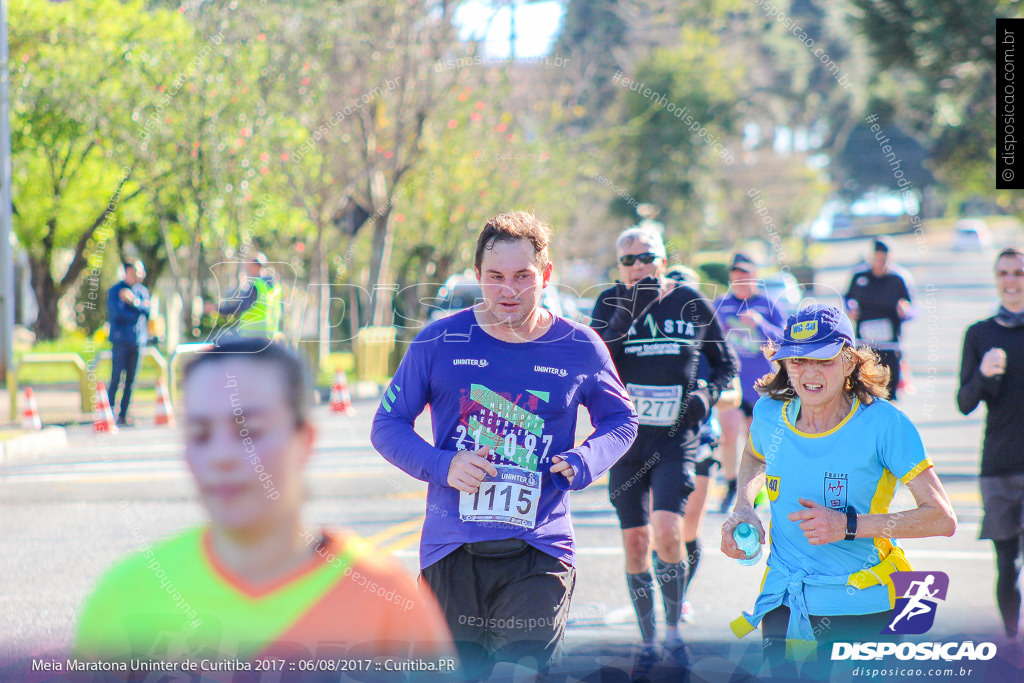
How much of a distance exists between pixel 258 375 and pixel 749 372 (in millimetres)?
7871

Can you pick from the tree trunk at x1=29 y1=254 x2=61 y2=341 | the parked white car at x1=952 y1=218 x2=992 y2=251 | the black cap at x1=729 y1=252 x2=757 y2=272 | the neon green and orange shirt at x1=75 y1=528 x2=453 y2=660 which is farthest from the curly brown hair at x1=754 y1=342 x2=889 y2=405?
the parked white car at x1=952 y1=218 x2=992 y2=251

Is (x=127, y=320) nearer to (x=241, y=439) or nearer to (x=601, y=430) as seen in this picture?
(x=601, y=430)

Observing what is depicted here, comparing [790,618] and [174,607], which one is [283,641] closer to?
[174,607]

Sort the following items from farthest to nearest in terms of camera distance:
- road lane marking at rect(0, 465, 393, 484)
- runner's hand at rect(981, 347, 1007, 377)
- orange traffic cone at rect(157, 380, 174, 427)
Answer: orange traffic cone at rect(157, 380, 174, 427) < road lane marking at rect(0, 465, 393, 484) < runner's hand at rect(981, 347, 1007, 377)

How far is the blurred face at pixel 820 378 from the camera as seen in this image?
371cm

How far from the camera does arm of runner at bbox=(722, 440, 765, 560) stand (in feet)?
12.5

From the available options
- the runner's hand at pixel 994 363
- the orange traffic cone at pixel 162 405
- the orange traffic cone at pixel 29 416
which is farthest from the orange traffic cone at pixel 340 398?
the runner's hand at pixel 994 363

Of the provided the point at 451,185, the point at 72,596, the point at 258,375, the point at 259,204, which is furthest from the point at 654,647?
the point at 451,185

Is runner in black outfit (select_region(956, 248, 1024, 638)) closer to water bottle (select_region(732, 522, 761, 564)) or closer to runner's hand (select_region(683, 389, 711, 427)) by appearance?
runner's hand (select_region(683, 389, 711, 427))

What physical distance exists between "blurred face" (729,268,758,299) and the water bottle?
522 cm

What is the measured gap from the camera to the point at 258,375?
1.78 metres

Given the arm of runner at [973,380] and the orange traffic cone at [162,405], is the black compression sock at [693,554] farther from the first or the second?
the orange traffic cone at [162,405]

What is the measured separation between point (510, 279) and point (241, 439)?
6.22ft

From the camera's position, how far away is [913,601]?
361cm
